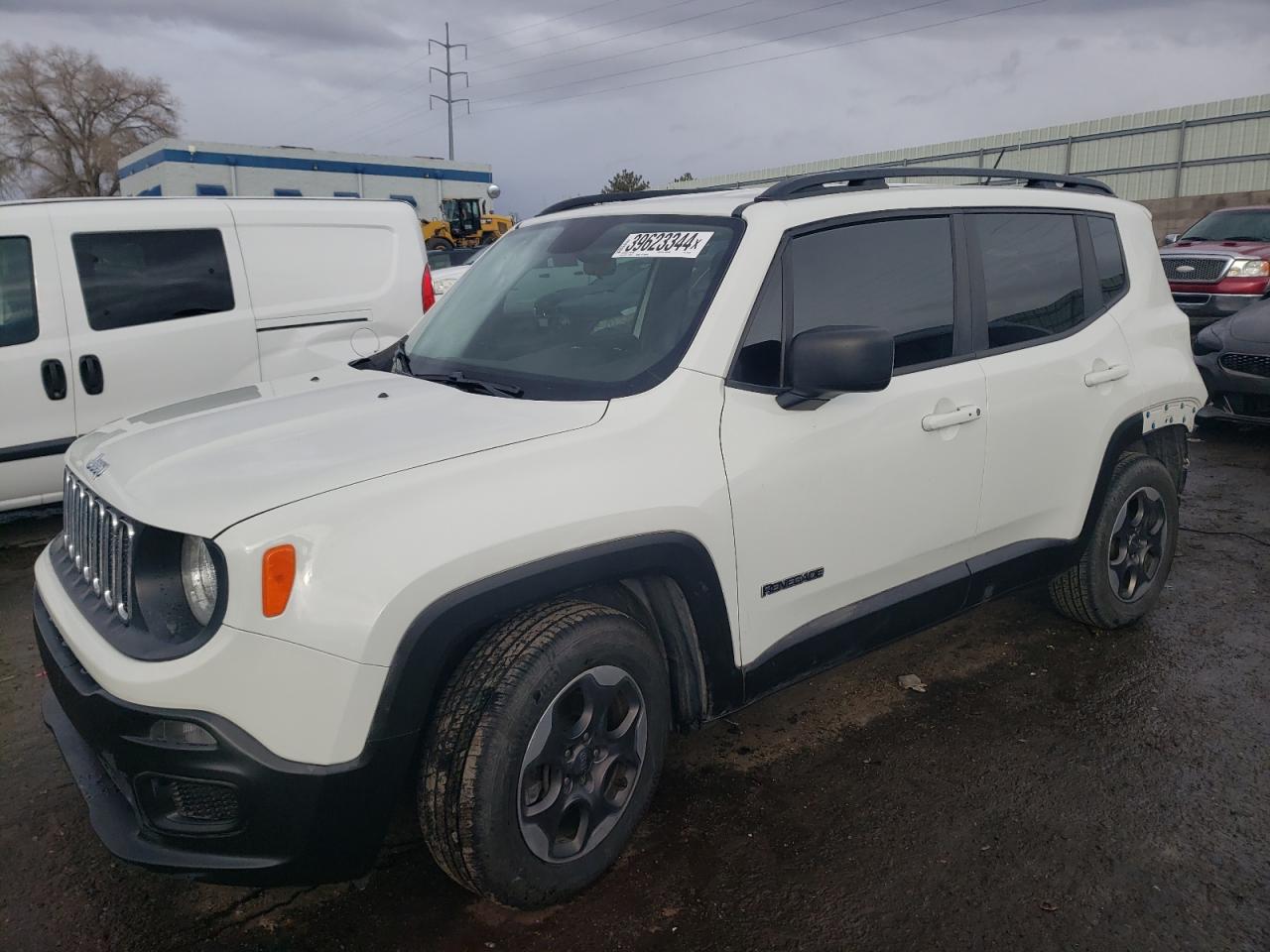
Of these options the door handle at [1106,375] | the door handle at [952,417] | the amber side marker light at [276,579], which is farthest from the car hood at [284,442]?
the door handle at [1106,375]

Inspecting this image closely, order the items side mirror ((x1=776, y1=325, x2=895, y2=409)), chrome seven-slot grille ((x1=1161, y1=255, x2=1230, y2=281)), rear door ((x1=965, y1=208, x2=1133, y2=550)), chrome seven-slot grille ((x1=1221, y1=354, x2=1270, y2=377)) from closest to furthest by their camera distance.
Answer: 1. side mirror ((x1=776, y1=325, x2=895, y2=409))
2. rear door ((x1=965, y1=208, x2=1133, y2=550))
3. chrome seven-slot grille ((x1=1221, y1=354, x2=1270, y2=377))
4. chrome seven-slot grille ((x1=1161, y1=255, x2=1230, y2=281))

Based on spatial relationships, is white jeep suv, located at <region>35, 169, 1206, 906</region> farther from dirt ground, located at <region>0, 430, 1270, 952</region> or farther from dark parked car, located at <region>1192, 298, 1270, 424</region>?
dark parked car, located at <region>1192, 298, 1270, 424</region>

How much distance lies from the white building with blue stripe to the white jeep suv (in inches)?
1480

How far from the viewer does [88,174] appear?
56.2 meters

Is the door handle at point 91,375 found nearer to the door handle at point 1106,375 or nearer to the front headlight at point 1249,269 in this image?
the door handle at point 1106,375

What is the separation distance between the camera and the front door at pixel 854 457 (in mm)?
2705

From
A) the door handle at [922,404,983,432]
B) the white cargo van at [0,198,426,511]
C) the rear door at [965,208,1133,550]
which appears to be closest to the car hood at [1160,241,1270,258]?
the rear door at [965,208,1133,550]

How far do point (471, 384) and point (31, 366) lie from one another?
3.71 metres

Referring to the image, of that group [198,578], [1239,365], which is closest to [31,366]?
[198,578]

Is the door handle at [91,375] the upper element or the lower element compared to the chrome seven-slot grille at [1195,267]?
lower

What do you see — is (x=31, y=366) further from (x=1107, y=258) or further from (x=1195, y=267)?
(x=1195, y=267)

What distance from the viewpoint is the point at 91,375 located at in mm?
5410

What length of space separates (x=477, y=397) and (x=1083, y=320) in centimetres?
249

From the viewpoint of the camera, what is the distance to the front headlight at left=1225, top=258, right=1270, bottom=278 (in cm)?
1050
